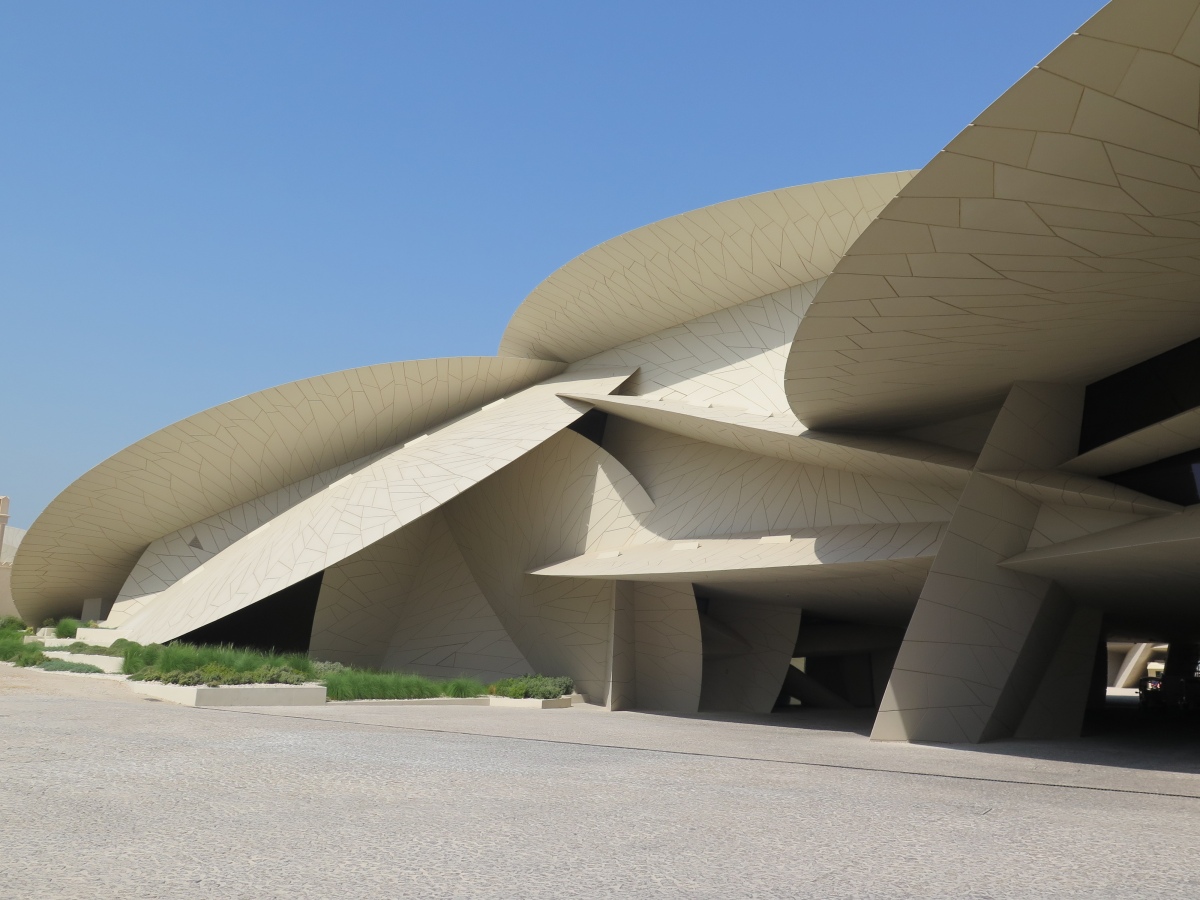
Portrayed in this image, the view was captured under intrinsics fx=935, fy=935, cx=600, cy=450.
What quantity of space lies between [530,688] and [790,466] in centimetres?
734

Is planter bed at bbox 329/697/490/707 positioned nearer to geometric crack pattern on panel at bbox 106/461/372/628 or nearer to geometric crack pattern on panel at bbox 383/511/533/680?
geometric crack pattern on panel at bbox 383/511/533/680

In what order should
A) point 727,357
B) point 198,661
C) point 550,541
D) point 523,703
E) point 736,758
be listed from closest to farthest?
point 736,758
point 198,661
point 523,703
point 727,357
point 550,541

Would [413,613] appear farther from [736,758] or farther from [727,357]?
[736,758]

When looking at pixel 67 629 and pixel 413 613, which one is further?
pixel 413 613

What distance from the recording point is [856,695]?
1213 inches

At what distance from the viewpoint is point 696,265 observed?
2153 centimetres

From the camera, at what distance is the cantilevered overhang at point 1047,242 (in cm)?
614

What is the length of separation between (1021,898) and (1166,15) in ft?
16.4

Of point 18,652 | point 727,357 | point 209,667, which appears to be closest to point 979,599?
point 727,357

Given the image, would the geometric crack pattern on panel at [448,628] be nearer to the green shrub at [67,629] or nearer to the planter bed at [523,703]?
the planter bed at [523,703]

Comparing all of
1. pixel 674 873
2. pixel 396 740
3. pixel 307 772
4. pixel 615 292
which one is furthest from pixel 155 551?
pixel 674 873

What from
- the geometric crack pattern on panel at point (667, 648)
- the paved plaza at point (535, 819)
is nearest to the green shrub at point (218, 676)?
the paved plaza at point (535, 819)

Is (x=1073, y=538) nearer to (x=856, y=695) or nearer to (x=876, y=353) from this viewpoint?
(x=876, y=353)

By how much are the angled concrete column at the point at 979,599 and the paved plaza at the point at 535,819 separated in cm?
296
